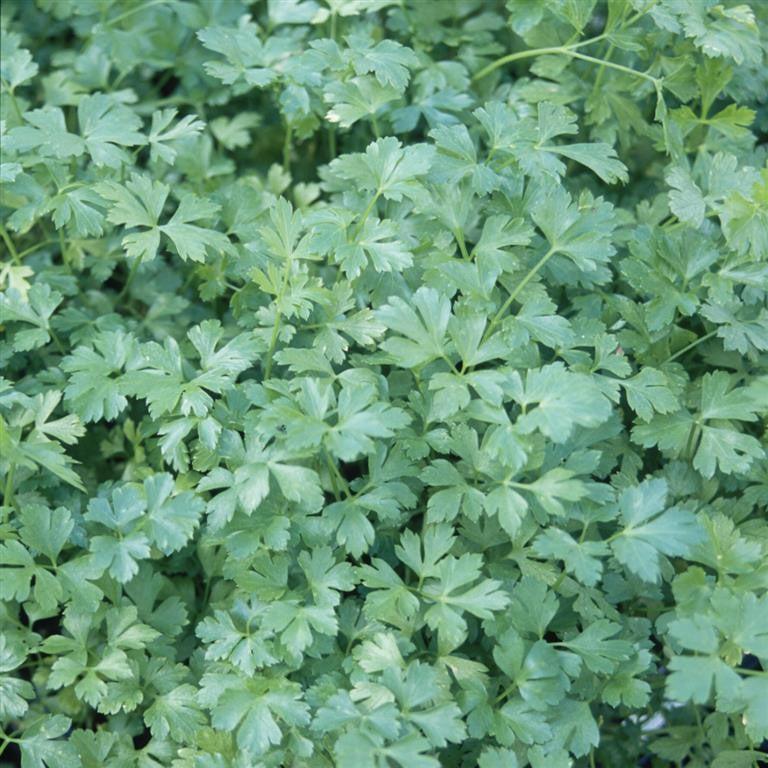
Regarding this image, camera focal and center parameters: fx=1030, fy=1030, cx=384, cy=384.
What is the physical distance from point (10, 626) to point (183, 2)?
1.38m

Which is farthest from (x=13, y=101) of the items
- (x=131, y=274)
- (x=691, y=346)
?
(x=691, y=346)

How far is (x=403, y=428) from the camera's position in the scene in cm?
167

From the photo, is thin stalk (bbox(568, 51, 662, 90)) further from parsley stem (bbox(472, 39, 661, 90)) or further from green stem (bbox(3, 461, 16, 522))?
green stem (bbox(3, 461, 16, 522))

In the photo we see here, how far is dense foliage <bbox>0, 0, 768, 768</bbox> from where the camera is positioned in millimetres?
1582

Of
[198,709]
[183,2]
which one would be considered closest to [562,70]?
[183,2]

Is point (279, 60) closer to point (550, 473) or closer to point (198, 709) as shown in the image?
point (550, 473)

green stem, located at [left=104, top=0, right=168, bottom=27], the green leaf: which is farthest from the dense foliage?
green stem, located at [left=104, top=0, right=168, bottom=27]

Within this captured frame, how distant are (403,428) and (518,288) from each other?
0.32 metres

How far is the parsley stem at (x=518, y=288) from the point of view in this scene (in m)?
1.71

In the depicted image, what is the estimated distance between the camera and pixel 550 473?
5.15 ft

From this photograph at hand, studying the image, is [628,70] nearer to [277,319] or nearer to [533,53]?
[533,53]

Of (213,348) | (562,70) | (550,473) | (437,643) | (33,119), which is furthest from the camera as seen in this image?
(562,70)

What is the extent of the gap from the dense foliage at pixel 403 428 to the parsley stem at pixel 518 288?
0.01m

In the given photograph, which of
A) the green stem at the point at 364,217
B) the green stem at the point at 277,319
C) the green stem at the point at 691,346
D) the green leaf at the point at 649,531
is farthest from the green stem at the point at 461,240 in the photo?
the green leaf at the point at 649,531
